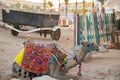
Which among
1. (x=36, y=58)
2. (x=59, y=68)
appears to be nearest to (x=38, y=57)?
(x=36, y=58)

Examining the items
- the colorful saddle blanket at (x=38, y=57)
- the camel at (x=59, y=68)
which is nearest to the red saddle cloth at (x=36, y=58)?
the colorful saddle blanket at (x=38, y=57)

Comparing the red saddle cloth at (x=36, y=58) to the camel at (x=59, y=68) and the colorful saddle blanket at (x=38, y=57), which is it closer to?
the colorful saddle blanket at (x=38, y=57)

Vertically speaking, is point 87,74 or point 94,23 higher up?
point 94,23

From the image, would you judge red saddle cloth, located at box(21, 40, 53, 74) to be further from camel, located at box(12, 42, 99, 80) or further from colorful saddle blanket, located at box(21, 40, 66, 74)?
camel, located at box(12, 42, 99, 80)

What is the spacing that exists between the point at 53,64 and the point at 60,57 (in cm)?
25

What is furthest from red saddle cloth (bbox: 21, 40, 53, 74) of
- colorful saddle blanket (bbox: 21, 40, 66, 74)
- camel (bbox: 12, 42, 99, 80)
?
camel (bbox: 12, 42, 99, 80)

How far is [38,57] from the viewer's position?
23.1ft

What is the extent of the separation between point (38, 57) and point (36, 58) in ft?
0.15

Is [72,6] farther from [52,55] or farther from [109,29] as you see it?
[52,55]

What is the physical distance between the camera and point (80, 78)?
7.50 metres

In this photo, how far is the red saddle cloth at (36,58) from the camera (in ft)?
22.8

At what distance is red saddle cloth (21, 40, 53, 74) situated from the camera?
6.95 metres

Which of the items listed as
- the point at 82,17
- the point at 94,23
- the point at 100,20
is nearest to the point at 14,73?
the point at 82,17

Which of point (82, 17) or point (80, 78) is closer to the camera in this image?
point (80, 78)
